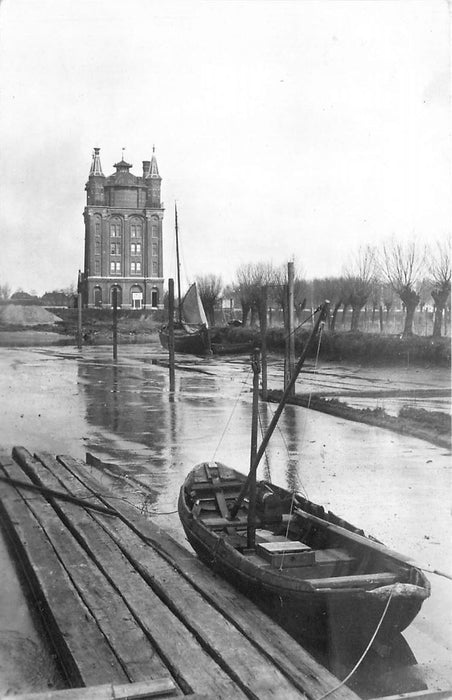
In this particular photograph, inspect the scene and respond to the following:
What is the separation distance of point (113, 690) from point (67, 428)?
13.4m

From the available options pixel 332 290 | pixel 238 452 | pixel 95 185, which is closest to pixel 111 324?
pixel 95 185

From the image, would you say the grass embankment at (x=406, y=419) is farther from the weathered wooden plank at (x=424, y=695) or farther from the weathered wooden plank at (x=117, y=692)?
the weathered wooden plank at (x=117, y=692)

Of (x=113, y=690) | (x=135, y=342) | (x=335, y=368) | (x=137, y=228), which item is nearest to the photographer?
(x=113, y=690)

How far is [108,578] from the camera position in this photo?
7.91 m

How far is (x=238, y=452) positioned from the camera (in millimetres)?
15594

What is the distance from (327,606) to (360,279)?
47.0 metres

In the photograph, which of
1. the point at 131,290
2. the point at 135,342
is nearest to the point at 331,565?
the point at 135,342

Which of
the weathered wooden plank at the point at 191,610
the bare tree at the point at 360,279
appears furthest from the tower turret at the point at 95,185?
the weathered wooden plank at the point at 191,610

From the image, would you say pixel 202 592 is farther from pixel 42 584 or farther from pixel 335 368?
pixel 335 368

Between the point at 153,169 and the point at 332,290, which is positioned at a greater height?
the point at 153,169

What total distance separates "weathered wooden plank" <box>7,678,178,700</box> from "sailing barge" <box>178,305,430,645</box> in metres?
1.60

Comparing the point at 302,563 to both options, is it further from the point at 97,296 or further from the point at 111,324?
the point at 97,296

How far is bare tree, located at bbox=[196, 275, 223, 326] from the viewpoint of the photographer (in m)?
77.2

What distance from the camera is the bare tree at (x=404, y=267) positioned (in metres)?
42.7
